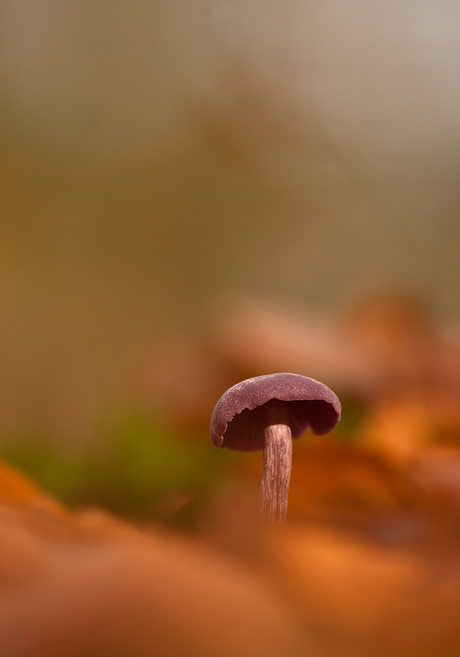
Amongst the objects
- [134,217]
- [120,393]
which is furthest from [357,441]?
[134,217]

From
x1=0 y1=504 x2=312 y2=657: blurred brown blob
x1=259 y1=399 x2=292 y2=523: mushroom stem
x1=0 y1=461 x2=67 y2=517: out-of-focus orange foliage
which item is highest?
x1=259 y1=399 x2=292 y2=523: mushroom stem

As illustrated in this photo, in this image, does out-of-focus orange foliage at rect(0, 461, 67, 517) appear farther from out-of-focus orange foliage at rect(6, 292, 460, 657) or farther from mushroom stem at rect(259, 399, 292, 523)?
mushroom stem at rect(259, 399, 292, 523)

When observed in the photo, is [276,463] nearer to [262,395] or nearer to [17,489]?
[262,395]

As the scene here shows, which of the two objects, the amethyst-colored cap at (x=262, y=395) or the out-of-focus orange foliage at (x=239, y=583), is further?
the amethyst-colored cap at (x=262, y=395)

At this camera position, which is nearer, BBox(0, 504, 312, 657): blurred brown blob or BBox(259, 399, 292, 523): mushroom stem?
BBox(0, 504, 312, 657): blurred brown blob

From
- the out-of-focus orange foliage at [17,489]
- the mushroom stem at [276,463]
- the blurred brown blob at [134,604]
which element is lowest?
the blurred brown blob at [134,604]

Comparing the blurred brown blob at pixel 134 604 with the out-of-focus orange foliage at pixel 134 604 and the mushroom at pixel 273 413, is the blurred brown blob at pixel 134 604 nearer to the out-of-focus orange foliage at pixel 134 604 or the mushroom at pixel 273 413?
the out-of-focus orange foliage at pixel 134 604

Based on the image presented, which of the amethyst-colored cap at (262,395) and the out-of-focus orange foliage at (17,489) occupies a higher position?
the amethyst-colored cap at (262,395)

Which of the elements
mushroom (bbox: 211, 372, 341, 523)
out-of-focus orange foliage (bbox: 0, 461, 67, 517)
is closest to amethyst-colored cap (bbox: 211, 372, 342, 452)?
mushroom (bbox: 211, 372, 341, 523)

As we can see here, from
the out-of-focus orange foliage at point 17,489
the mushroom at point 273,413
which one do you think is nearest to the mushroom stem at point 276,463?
the mushroom at point 273,413

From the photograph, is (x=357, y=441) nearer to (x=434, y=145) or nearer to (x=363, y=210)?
(x=363, y=210)
